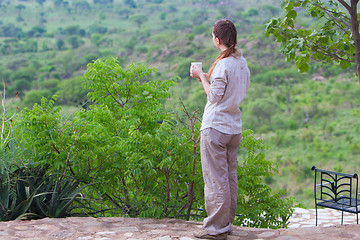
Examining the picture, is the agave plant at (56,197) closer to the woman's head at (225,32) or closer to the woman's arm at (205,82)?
the woman's arm at (205,82)

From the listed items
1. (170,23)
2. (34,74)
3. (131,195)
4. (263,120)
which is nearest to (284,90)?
(263,120)

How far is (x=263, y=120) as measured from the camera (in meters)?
33.9

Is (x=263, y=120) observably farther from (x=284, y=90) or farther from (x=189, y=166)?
(x=189, y=166)

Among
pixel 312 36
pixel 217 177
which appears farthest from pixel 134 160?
pixel 312 36

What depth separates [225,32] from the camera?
104 inches

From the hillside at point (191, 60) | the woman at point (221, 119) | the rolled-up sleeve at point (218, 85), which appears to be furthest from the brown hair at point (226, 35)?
the hillside at point (191, 60)

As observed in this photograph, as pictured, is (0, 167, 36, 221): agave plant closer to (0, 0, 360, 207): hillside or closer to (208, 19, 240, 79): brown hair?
(208, 19, 240, 79): brown hair

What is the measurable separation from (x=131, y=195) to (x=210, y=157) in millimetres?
1695

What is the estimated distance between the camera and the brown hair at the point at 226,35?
104 inches

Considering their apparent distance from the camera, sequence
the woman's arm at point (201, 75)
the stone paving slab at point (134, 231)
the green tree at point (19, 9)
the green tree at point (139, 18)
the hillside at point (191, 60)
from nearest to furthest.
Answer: the woman's arm at point (201, 75) < the stone paving slab at point (134, 231) < the hillside at point (191, 60) < the green tree at point (139, 18) < the green tree at point (19, 9)

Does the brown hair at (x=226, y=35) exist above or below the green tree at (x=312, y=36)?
below

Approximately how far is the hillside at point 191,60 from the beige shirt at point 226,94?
1915 cm

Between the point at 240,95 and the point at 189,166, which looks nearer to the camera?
the point at 240,95

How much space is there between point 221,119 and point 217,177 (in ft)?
1.19
